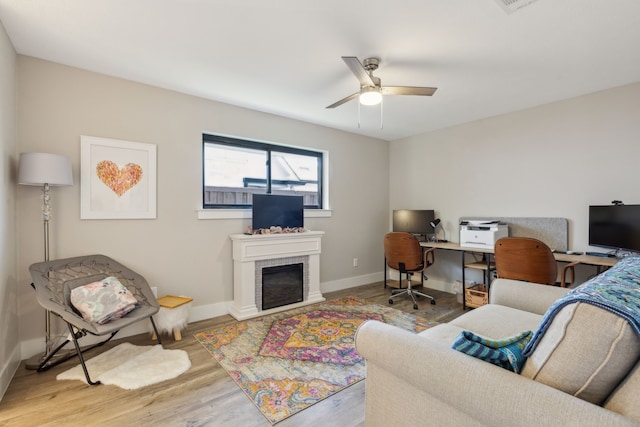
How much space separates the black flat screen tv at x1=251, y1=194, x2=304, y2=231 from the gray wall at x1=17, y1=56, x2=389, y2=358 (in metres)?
0.23

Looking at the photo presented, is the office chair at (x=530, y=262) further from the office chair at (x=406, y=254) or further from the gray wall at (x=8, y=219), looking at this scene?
the gray wall at (x=8, y=219)

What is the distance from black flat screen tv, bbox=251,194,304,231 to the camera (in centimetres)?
353

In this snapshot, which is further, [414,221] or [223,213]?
[414,221]

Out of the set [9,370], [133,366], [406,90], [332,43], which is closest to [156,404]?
[133,366]

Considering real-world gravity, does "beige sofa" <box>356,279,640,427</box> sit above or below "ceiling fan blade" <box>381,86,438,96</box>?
below

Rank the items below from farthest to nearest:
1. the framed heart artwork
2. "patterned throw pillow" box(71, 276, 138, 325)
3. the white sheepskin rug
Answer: the framed heart artwork → "patterned throw pillow" box(71, 276, 138, 325) → the white sheepskin rug

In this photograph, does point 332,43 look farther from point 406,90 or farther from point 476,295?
point 476,295

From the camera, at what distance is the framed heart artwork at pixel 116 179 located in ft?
8.66

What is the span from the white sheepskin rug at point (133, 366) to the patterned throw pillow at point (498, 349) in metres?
2.03

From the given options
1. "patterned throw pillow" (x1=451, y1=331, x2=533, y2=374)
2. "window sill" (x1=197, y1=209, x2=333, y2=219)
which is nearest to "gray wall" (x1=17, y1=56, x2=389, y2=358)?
"window sill" (x1=197, y1=209, x2=333, y2=219)

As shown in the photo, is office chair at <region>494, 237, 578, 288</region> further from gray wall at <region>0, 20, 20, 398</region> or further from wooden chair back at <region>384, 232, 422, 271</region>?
gray wall at <region>0, 20, 20, 398</region>

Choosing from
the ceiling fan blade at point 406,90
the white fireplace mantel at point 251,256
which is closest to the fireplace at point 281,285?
the white fireplace mantel at point 251,256

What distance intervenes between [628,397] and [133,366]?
2757mm

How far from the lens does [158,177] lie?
3000 millimetres
